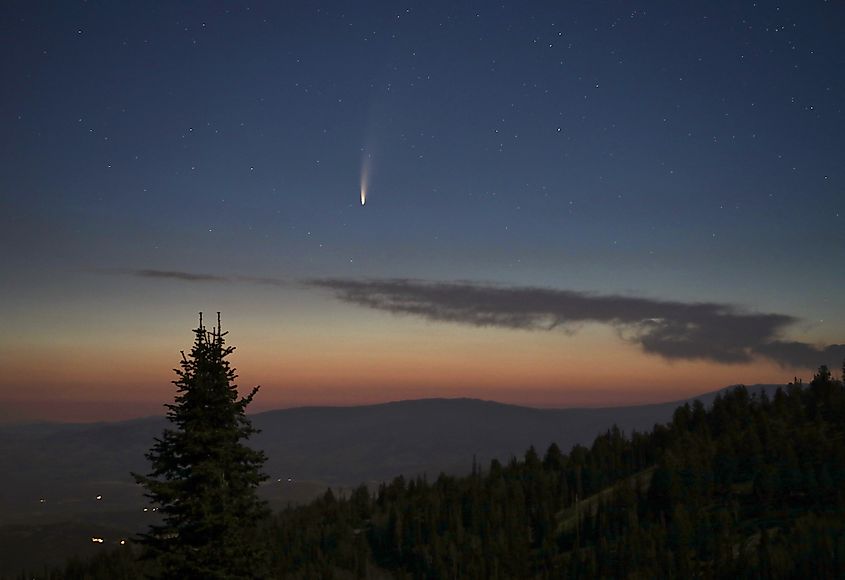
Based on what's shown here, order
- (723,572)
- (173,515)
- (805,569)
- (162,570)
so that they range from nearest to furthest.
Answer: (162,570)
(173,515)
(805,569)
(723,572)

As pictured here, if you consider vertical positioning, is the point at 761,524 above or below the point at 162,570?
below

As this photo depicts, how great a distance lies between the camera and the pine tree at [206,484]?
26.1 meters

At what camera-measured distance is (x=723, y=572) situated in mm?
164875

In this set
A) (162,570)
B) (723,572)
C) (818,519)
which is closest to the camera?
(162,570)

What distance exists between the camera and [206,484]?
89.0ft

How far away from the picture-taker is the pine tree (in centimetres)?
2612

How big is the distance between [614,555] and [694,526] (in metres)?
21.4

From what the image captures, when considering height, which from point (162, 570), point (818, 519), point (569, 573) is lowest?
point (569, 573)

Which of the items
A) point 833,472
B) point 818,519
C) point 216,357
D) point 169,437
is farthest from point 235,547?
point 833,472

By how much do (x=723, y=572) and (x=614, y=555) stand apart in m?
37.0

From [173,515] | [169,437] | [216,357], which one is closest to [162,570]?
[173,515]

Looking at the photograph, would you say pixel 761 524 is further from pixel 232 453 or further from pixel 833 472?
pixel 232 453

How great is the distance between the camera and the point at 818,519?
177250mm

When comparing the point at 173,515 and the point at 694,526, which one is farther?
the point at 694,526
